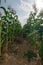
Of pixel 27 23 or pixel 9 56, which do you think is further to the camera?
pixel 27 23

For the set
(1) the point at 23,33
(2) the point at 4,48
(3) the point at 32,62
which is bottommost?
(3) the point at 32,62

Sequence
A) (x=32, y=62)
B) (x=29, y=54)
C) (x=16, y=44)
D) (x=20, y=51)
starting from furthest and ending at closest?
(x=16, y=44) → (x=20, y=51) → (x=29, y=54) → (x=32, y=62)

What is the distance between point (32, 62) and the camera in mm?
4137

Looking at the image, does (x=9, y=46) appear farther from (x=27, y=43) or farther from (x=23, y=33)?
(x=23, y=33)

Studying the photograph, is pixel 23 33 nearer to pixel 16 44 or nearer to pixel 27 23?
pixel 27 23

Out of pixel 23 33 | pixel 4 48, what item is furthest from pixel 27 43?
pixel 4 48

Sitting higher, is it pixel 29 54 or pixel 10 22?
pixel 10 22

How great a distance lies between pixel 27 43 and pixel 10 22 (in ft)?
3.06

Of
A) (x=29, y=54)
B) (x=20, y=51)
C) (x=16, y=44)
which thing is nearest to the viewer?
(x=29, y=54)

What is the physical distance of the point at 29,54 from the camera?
444 centimetres

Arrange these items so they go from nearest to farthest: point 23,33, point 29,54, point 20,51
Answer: point 29,54 → point 20,51 → point 23,33

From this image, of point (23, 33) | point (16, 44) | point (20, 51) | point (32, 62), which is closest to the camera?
point (32, 62)

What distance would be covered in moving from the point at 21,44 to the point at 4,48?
889 millimetres

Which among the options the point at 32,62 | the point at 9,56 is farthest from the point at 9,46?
the point at 32,62
